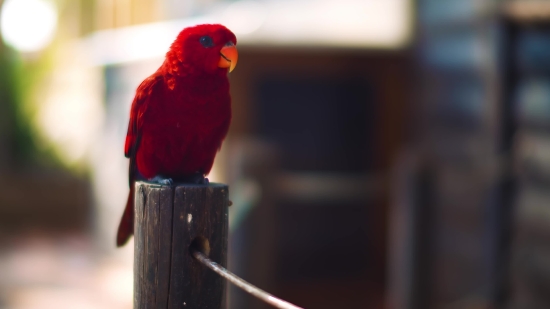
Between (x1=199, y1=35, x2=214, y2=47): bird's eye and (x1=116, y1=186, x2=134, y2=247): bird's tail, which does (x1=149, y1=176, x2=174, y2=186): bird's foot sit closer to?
(x1=116, y1=186, x2=134, y2=247): bird's tail

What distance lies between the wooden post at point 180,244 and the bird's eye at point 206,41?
2.16 feet

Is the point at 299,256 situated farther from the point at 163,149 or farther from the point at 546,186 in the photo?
the point at 163,149

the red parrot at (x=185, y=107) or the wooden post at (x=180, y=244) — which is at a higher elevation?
the red parrot at (x=185, y=107)

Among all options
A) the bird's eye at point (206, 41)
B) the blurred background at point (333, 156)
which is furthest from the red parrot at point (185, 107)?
the blurred background at point (333, 156)

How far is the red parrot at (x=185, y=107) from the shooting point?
87.1 inches

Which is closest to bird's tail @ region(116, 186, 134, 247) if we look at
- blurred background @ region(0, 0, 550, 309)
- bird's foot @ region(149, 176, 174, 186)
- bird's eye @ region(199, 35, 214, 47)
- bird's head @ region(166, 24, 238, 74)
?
bird's foot @ region(149, 176, 174, 186)

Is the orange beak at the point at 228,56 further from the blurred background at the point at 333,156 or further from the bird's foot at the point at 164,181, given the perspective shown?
the blurred background at the point at 333,156

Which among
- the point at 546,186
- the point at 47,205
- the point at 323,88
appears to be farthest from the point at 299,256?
the point at 47,205

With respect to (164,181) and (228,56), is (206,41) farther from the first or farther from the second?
(164,181)

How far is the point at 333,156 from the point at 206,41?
15.8ft

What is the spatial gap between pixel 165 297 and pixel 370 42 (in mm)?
5178

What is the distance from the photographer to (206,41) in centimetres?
227

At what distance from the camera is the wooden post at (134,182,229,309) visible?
175cm

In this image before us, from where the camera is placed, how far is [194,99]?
221 cm
